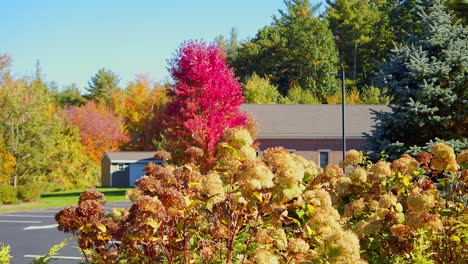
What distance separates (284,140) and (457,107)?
26.2m

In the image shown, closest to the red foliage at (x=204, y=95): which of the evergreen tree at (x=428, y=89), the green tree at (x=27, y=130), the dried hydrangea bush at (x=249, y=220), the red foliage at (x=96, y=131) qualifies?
the evergreen tree at (x=428, y=89)

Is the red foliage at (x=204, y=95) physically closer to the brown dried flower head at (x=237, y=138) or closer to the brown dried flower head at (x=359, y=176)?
the brown dried flower head at (x=359, y=176)

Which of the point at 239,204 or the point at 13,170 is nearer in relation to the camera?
the point at 239,204

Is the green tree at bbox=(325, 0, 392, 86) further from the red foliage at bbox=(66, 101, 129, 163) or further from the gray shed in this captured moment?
the gray shed

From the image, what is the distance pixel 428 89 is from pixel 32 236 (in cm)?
1200

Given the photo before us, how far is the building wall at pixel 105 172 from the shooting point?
164ft

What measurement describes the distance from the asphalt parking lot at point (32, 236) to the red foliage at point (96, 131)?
1127 inches

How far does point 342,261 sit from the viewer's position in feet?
10.2

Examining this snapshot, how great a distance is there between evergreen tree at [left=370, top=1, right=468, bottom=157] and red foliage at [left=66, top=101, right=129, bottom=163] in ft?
147

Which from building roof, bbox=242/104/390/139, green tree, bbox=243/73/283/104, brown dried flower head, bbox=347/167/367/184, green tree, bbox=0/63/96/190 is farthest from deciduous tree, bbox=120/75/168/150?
brown dried flower head, bbox=347/167/367/184

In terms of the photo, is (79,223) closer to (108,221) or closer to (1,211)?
(108,221)

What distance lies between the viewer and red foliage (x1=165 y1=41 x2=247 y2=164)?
2084 cm

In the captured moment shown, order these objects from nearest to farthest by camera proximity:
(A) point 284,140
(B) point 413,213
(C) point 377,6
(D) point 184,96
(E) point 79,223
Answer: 1. (E) point 79,223
2. (B) point 413,213
3. (D) point 184,96
4. (A) point 284,140
5. (C) point 377,6

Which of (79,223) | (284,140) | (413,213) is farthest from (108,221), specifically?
(284,140)
